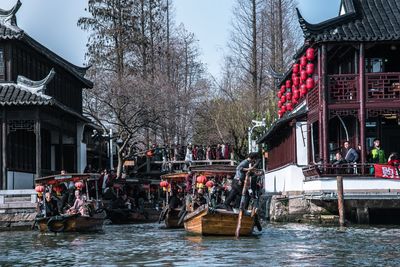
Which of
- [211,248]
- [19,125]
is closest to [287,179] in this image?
[19,125]

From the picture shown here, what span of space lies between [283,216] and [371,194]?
518cm

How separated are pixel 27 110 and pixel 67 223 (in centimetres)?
664

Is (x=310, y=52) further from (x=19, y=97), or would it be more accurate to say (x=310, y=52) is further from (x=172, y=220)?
(x=19, y=97)

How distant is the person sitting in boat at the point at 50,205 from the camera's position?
28045 millimetres

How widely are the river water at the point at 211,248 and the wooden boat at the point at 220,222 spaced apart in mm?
354

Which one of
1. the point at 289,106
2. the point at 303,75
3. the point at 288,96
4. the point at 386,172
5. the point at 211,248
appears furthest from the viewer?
the point at 289,106

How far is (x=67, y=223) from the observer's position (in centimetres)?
2752

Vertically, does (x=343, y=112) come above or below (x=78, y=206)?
above

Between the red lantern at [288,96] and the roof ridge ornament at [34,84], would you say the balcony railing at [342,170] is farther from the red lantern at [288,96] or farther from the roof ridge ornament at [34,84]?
the roof ridge ornament at [34,84]

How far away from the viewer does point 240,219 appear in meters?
23.4

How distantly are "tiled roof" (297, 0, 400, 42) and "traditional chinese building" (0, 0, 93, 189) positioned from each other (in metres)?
10.3

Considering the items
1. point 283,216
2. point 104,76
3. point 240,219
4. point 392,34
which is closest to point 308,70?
point 392,34

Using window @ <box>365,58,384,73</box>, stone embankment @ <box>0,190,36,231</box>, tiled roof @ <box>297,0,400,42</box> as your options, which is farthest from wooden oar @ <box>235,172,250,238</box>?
window @ <box>365,58,384,73</box>

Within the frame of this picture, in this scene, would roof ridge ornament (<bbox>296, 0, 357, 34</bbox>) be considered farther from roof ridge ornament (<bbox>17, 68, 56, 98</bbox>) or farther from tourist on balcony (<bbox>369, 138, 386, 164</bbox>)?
roof ridge ornament (<bbox>17, 68, 56, 98</bbox>)
